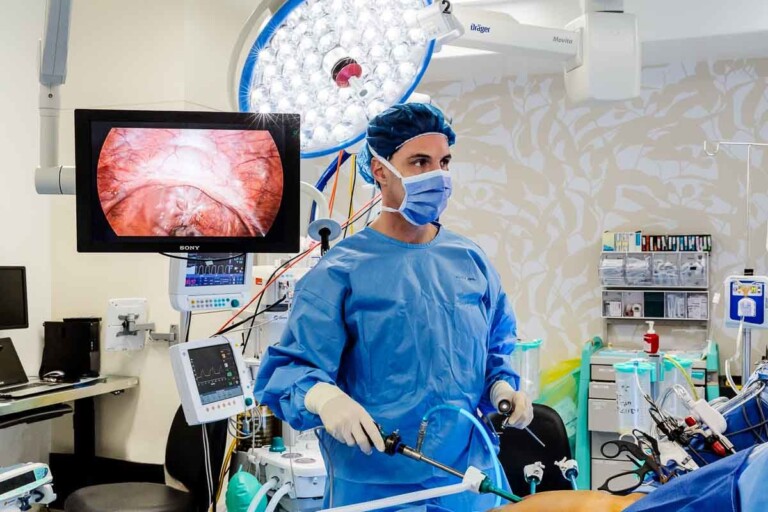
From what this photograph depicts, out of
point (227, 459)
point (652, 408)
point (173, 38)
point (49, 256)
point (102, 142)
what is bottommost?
point (227, 459)

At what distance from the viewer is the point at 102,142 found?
6.29 feet

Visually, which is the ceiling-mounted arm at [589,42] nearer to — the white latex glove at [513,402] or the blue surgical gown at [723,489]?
the white latex glove at [513,402]

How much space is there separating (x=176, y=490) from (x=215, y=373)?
3.79 ft

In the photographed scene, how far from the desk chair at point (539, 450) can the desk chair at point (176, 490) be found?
3.50 ft

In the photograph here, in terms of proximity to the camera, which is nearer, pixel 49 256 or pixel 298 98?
pixel 298 98

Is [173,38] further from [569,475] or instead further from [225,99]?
[569,475]

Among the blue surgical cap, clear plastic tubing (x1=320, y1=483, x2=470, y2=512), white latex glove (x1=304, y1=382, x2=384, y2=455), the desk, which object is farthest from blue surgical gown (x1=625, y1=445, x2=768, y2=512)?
the desk

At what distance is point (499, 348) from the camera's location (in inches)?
73.7

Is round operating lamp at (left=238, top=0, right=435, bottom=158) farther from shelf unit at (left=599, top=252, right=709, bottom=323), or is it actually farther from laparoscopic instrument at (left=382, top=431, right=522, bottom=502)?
shelf unit at (left=599, top=252, right=709, bottom=323)

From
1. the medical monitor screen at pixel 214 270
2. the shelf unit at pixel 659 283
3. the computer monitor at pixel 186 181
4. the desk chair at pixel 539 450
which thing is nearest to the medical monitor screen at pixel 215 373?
the medical monitor screen at pixel 214 270

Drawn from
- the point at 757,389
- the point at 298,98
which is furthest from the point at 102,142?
the point at 757,389

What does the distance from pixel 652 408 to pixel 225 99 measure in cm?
276

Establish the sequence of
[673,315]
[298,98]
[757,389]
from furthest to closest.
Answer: [673,315], [298,98], [757,389]

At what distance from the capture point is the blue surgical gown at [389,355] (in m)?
1.62
